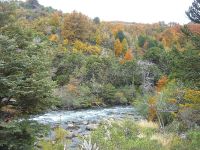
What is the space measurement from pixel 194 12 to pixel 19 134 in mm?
12841

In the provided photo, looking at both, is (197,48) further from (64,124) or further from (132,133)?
(64,124)

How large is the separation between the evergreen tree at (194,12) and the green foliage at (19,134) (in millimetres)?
11633

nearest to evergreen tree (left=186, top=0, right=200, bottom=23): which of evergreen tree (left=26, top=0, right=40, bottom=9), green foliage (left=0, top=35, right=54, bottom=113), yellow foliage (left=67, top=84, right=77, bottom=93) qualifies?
green foliage (left=0, top=35, right=54, bottom=113)

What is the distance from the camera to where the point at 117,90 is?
62.9 m

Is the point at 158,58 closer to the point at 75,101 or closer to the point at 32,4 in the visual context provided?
the point at 75,101

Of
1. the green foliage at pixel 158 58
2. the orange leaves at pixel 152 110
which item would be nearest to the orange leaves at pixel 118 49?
the green foliage at pixel 158 58

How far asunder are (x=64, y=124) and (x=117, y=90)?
1111 inches

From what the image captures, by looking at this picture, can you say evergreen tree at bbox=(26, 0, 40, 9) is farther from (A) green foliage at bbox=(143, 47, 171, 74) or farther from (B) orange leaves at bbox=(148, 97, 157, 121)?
(B) orange leaves at bbox=(148, 97, 157, 121)

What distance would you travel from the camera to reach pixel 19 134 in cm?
1661

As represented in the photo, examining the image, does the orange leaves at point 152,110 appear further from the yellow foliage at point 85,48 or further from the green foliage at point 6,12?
the yellow foliage at point 85,48

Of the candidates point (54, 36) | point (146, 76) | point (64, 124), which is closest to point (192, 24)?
point (64, 124)

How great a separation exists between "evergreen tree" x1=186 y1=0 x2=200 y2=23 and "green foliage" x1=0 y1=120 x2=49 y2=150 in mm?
11633

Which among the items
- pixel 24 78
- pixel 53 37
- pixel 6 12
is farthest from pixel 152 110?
pixel 53 37

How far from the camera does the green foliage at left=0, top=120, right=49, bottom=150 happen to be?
52.0ft
